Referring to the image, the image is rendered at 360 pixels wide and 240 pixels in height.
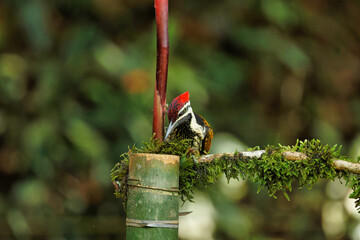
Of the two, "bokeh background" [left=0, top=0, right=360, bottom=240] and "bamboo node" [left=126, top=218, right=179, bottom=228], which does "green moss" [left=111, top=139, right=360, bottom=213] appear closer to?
"bamboo node" [left=126, top=218, right=179, bottom=228]

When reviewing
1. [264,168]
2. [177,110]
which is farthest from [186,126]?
[264,168]

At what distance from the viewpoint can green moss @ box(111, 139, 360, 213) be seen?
101 centimetres

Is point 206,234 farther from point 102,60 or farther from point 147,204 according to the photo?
point 147,204

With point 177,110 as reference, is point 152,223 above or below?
below

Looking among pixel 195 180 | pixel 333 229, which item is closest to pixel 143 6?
pixel 333 229

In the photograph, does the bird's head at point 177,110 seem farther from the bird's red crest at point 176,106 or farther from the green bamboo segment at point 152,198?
the green bamboo segment at point 152,198

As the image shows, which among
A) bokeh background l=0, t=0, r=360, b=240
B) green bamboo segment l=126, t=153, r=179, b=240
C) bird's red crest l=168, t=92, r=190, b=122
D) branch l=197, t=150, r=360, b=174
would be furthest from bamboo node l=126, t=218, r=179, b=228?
bokeh background l=0, t=0, r=360, b=240

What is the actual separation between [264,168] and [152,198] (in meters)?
0.24

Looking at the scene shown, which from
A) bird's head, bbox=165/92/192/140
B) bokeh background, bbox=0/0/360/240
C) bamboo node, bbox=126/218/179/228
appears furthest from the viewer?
bokeh background, bbox=0/0/360/240

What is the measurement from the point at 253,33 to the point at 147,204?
2.85 metres

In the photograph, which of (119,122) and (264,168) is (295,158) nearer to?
(264,168)

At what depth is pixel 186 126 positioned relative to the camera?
1.22 m

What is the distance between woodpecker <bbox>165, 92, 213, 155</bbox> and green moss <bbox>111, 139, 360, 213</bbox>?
3.0 inches

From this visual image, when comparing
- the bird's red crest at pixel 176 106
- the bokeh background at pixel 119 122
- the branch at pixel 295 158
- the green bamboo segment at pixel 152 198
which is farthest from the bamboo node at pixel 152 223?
the bokeh background at pixel 119 122
